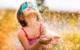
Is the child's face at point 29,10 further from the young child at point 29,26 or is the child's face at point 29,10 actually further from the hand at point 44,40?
the hand at point 44,40

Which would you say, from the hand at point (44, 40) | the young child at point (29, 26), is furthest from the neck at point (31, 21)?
the hand at point (44, 40)

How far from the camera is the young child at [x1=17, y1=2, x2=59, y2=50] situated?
64.3 inches

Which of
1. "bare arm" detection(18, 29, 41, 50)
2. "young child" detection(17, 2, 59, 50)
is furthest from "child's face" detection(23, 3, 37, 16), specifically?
"bare arm" detection(18, 29, 41, 50)

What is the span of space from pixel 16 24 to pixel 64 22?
0.29m

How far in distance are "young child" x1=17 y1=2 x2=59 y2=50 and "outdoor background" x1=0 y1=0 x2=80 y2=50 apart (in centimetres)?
5

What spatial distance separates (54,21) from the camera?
5.78ft

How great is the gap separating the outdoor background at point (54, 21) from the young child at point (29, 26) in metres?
0.05

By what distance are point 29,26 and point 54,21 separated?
186 millimetres

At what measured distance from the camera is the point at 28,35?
5.37ft

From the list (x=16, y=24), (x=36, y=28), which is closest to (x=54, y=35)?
(x=36, y=28)

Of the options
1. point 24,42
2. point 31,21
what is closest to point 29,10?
point 31,21

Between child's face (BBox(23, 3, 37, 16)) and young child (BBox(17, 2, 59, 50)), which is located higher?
child's face (BBox(23, 3, 37, 16))

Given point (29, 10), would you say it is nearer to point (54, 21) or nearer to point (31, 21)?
point (31, 21)

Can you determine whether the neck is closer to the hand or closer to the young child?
the young child
